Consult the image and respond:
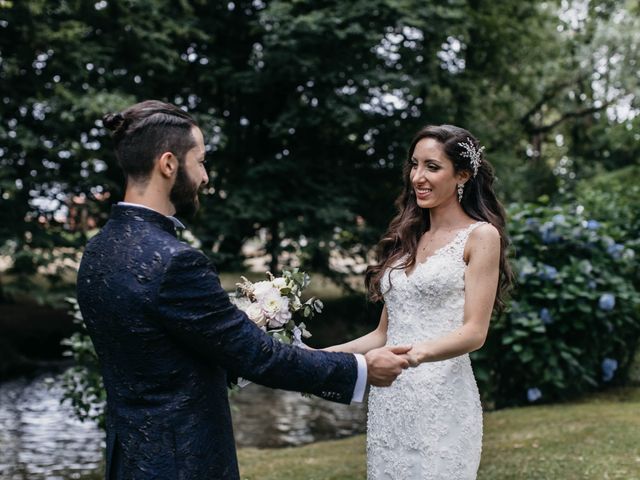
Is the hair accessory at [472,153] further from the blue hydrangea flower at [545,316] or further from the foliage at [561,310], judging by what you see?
the blue hydrangea flower at [545,316]

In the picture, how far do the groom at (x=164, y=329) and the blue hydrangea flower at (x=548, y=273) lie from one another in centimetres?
667

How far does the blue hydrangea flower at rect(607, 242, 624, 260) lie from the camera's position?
29.7ft

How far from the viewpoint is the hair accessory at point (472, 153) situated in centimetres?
371

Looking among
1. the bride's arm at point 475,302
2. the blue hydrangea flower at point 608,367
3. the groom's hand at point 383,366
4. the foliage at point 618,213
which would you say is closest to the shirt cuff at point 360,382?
the groom's hand at point 383,366

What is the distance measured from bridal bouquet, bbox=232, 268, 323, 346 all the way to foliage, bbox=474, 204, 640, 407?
5.82 meters

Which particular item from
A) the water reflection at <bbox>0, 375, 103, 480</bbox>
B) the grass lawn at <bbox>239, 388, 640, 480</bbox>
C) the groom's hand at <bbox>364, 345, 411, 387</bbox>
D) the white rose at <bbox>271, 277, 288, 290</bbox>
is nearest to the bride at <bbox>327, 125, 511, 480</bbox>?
the groom's hand at <bbox>364, 345, 411, 387</bbox>

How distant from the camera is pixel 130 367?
2.41 m

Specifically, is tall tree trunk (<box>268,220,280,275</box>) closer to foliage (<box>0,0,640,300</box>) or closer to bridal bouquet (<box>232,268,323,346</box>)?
foliage (<box>0,0,640,300</box>)

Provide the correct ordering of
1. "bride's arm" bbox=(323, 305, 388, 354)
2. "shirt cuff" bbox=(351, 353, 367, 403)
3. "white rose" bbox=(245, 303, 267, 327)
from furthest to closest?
"bride's arm" bbox=(323, 305, 388, 354)
"white rose" bbox=(245, 303, 267, 327)
"shirt cuff" bbox=(351, 353, 367, 403)

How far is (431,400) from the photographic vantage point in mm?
3578

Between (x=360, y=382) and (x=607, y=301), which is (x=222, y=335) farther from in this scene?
Result: (x=607, y=301)

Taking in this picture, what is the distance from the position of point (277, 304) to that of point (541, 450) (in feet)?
15.9

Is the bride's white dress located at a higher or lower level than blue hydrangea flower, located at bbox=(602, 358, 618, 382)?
higher

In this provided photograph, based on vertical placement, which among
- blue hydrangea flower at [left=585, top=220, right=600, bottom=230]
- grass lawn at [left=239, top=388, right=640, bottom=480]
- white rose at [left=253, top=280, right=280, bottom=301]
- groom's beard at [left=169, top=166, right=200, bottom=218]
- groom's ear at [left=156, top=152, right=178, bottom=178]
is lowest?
grass lawn at [left=239, top=388, right=640, bottom=480]
